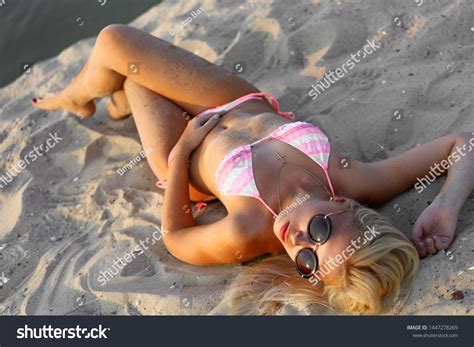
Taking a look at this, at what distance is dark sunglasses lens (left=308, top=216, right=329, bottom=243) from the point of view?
321 cm

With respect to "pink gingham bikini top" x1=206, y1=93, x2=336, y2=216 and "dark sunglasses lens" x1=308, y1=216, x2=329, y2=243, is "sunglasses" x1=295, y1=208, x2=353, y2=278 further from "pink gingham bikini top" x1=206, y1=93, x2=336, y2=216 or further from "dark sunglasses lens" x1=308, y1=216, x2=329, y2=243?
"pink gingham bikini top" x1=206, y1=93, x2=336, y2=216

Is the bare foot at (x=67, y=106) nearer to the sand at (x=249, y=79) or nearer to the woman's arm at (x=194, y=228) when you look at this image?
the sand at (x=249, y=79)

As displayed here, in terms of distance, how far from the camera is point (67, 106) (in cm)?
490

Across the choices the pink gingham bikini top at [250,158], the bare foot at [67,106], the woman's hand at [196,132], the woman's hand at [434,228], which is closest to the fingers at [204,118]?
the woman's hand at [196,132]

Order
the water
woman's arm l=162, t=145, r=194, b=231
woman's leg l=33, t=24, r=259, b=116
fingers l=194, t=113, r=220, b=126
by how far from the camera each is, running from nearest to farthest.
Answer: woman's arm l=162, t=145, r=194, b=231, fingers l=194, t=113, r=220, b=126, woman's leg l=33, t=24, r=259, b=116, the water

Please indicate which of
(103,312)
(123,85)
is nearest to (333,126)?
(123,85)

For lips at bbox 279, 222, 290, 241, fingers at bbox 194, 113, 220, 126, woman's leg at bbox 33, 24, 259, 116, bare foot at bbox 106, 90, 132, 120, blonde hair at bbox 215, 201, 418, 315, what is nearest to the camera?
blonde hair at bbox 215, 201, 418, 315

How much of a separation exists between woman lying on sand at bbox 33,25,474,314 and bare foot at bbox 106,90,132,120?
0.24ft

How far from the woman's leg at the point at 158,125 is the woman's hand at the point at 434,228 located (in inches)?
54.1

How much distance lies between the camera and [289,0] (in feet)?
18.7

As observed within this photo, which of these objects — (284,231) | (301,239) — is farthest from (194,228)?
(301,239)

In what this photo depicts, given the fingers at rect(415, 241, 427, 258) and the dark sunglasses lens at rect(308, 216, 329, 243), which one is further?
the fingers at rect(415, 241, 427, 258)

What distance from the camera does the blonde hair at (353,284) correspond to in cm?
316

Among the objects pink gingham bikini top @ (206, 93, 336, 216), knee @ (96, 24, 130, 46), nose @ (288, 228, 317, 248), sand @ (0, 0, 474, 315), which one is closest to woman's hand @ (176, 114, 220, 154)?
pink gingham bikini top @ (206, 93, 336, 216)
